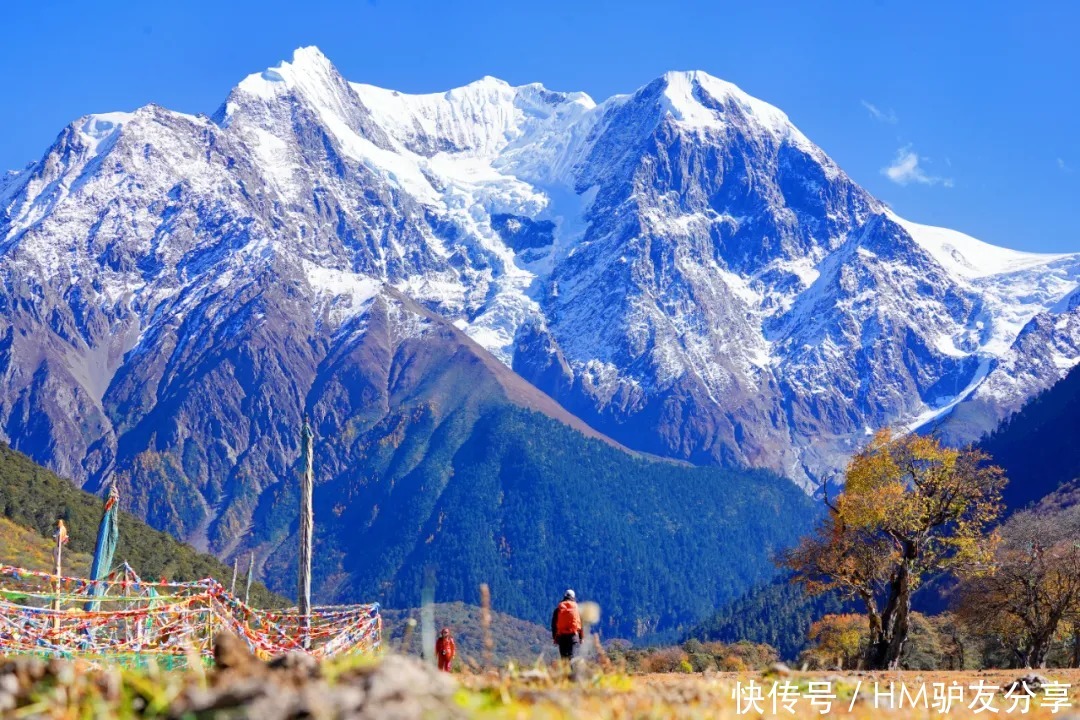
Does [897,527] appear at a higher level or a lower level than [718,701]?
higher

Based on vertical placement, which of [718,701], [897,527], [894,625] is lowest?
[718,701]

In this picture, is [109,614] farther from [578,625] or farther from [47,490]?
[47,490]

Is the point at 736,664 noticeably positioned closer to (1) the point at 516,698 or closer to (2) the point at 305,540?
(1) the point at 516,698

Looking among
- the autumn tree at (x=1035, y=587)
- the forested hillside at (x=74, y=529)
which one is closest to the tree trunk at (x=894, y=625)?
the autumn tree at (x=1035, y=587)

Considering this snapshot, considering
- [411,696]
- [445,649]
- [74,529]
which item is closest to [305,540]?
[445,649]

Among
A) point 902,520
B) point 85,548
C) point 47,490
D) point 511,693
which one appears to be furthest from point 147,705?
point 47,490

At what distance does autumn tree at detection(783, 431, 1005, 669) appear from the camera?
3559cm

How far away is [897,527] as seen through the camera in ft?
118

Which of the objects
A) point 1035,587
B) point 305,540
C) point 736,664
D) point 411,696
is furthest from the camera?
point 1035,587

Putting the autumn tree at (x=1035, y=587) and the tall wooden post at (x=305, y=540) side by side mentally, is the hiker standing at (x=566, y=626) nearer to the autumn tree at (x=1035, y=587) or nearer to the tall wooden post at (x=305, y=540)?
the tall wooden post at (x=305, y=540)

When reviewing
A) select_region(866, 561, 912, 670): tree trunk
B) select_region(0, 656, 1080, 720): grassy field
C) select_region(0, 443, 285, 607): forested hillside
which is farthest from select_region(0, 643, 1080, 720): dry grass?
select_region(0, 443, 285, 607): forested hillside

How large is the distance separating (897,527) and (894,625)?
294 cm

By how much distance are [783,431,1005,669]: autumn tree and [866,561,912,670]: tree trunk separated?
0.03 meters

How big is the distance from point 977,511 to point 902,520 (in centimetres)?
362
